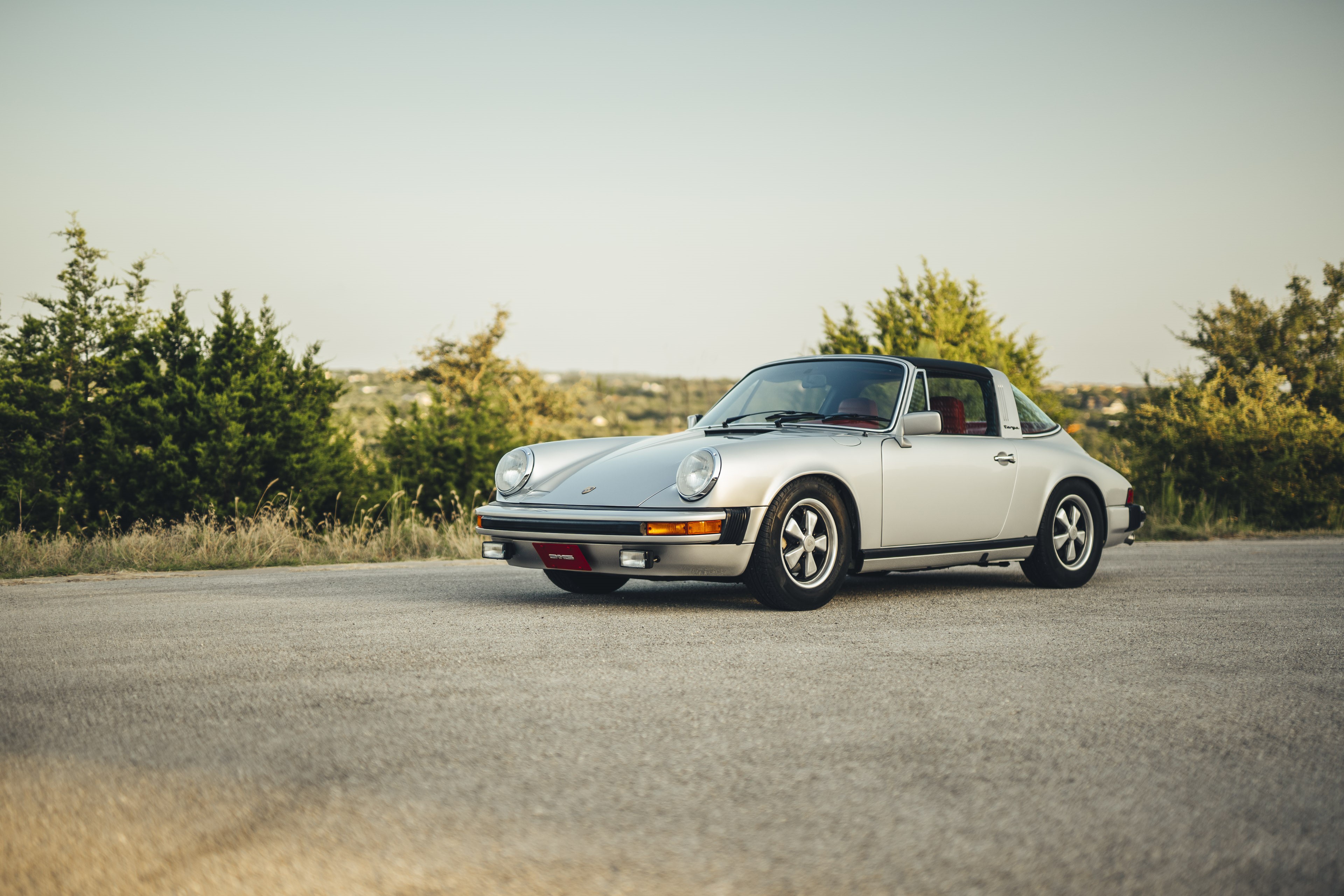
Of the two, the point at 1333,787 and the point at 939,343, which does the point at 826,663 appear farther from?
the point at 939,343

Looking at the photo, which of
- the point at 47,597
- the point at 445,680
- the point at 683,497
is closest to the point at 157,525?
the point at 47,597

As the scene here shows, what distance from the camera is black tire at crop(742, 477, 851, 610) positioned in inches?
252

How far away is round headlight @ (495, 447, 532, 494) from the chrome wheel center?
68.7 inches

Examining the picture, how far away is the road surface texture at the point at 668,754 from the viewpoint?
2553 millimetres

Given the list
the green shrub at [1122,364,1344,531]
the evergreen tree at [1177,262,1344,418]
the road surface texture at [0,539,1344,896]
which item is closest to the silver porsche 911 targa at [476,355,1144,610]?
the road surface texture at [0,539,1344,896]

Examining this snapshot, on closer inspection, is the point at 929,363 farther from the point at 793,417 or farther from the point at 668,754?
the point at 668,754

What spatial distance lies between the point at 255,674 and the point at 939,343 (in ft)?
63.1

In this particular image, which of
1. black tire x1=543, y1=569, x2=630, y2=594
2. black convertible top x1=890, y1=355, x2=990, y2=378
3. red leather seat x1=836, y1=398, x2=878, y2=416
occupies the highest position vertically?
black convertible top x1=890, y1=355, x2=990, y2=378

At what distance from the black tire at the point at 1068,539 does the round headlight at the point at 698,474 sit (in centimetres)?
290

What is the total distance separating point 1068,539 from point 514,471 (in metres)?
3.99

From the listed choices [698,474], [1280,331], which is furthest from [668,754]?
[1280,331]

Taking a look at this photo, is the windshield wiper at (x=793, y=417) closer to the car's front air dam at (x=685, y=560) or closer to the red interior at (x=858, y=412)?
the red interior at (x=858, y=412)

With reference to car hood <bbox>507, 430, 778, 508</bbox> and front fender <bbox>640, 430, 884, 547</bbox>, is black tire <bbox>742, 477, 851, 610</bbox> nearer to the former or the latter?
front fender <bbox>640, 430, 884, 547</bbox>

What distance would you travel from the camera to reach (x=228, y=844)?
8.76 ft
